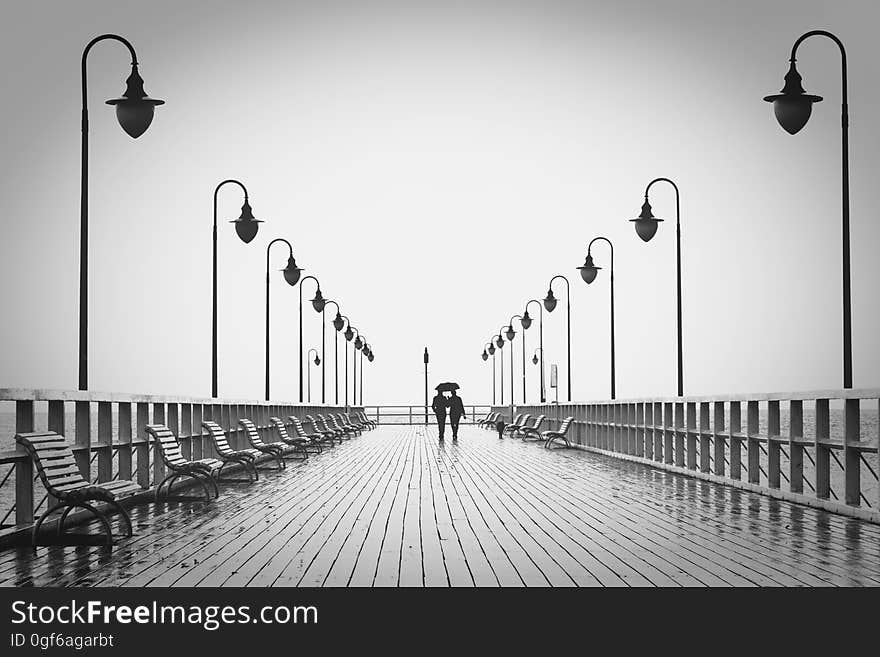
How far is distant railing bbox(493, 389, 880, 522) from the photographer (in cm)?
1190

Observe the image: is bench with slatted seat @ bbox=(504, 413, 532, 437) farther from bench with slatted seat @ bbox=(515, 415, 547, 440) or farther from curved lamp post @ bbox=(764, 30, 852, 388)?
curved lamp post @ bbox=(764, 30, 852, 388)

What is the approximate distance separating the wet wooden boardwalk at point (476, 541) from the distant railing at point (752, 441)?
1.06 ft

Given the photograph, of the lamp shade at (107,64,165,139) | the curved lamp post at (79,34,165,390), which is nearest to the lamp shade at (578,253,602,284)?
the curved lamp post at (79,34,165,390)

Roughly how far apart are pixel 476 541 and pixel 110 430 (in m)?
4.39

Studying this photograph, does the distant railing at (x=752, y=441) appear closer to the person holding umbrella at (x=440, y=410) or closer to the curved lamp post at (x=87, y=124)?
the curved lamp post at (x=87, y=124)

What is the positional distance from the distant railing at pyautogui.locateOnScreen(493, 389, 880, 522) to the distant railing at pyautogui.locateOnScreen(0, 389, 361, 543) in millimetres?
6676

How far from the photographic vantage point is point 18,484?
32.7ft

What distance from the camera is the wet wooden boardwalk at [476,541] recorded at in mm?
8219

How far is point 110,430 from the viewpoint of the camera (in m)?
12.6

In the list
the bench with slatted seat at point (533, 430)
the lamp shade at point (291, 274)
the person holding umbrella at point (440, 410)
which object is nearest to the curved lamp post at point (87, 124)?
the lamp shade at point (291, 274)

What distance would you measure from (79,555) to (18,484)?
1039mm
